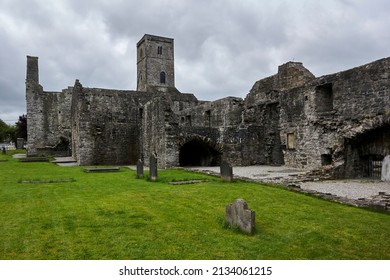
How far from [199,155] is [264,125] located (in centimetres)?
481

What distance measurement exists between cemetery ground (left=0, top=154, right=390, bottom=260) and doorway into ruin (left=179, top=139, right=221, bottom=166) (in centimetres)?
1180

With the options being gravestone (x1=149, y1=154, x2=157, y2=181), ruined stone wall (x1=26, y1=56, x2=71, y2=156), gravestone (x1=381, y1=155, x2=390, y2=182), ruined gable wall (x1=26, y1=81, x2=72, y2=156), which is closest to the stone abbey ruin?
gravestone (x1=381, y1=155, x2=390, y2=182)

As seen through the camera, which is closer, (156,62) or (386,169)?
(386,169)

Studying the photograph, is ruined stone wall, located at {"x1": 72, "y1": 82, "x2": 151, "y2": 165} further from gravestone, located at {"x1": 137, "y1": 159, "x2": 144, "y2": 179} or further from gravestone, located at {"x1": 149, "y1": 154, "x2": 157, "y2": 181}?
gravestone, located at {"x1": 149, "y1": 154, "x2": 157, "y2": 181}

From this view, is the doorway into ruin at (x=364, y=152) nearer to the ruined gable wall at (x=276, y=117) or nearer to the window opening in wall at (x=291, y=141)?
the ruined gable wall at (x=276, y=117)

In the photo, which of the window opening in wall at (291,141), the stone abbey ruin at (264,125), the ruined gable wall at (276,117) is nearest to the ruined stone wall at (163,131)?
the stone abbey ruin at (264,125)

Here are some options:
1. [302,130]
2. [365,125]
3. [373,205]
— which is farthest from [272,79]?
[373,205]

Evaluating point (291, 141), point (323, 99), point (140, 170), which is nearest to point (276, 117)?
point (291, 141)

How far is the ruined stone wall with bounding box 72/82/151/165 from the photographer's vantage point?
2453 cm

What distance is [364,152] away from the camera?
49.9 ft

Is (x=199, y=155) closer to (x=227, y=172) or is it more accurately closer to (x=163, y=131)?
(x=163, y=131)

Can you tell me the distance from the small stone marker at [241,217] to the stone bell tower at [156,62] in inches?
2116

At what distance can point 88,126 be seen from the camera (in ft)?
81.0

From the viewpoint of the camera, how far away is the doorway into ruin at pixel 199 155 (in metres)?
22.3
